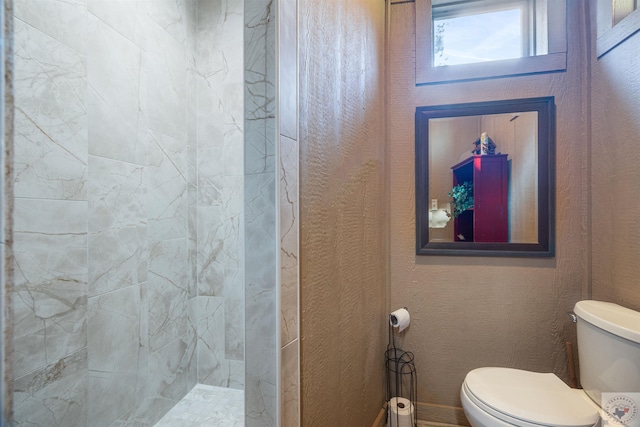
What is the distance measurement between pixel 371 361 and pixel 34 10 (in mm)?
1939

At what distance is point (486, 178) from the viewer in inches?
73.2

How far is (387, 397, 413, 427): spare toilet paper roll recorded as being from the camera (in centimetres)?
171

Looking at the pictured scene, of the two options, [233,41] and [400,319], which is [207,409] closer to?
[400,319]

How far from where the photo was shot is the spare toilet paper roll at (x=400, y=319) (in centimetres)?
183

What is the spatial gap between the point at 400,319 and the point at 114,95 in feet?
5.84

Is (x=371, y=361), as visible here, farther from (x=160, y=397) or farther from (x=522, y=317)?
(x=160, y=397)

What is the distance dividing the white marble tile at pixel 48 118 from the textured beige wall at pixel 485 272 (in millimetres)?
1531

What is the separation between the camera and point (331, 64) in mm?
1150

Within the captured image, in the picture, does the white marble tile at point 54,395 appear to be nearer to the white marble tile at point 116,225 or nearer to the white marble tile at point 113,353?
the white marble tile at point 113,353

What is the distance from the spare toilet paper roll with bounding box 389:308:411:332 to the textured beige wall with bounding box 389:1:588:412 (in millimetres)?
116

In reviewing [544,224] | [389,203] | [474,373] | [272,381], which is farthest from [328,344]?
[544,224]

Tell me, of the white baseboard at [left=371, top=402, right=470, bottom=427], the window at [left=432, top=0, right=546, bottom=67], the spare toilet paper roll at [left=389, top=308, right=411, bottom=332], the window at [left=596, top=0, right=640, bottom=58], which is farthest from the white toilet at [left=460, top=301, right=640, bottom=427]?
the window at [left=432, top=0, right=546, bottom=67]

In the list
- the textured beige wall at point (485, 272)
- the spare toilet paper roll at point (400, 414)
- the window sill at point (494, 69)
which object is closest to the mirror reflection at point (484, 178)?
the textured beige wall at point (485, 272)

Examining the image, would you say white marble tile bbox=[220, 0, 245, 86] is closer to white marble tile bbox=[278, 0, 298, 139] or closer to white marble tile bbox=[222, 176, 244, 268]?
white marble tile bbox=[222, 176, 244, 268]
